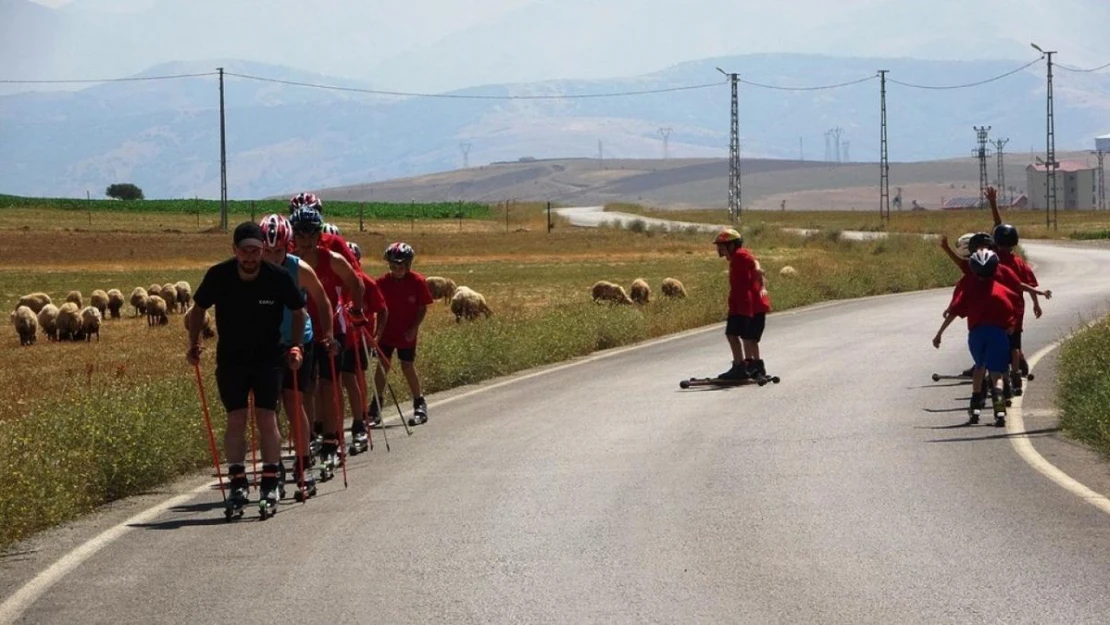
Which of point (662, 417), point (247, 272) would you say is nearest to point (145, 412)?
point (247, 272)

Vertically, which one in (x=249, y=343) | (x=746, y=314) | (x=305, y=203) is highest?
Answer: (x=305, y=203)

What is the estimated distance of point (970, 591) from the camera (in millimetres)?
7891

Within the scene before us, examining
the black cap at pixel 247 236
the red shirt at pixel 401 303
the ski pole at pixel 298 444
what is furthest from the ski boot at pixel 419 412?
the black cap at pixel 247 236

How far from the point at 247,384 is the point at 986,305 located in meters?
6.82

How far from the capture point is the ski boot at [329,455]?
12.3 m

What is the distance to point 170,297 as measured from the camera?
3944 cm

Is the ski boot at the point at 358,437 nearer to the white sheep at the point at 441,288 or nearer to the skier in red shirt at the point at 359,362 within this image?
the skier in red shirt at the point at 359,362

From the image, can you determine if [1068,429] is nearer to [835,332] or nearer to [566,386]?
[566,386]

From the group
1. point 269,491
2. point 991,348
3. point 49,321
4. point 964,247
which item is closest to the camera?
point 269,491

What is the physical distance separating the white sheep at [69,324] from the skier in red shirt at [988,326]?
70.9 ft

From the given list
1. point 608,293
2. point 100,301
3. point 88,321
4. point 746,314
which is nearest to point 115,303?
point 100,301

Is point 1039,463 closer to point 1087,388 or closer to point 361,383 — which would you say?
point 1087,388

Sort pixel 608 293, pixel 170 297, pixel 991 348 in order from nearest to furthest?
pixel 991 348 → pixel 608 293 → pixel 170 297

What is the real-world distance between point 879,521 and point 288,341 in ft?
12.8
